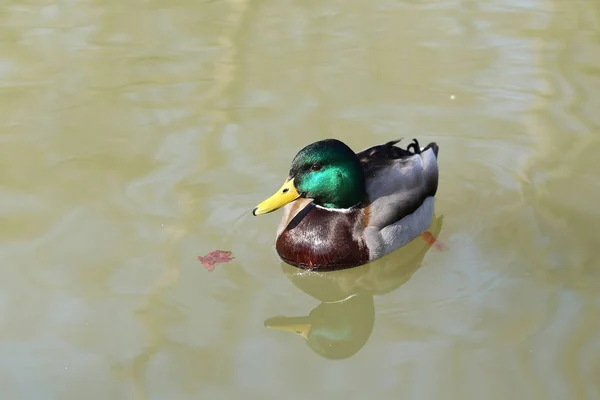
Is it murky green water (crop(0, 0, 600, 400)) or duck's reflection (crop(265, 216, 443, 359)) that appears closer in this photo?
murky green water (crop(0, 0, 600, 400))

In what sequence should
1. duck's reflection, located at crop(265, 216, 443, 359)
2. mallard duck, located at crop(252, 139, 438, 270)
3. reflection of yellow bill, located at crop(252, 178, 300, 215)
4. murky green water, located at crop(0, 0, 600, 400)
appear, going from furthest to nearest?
1. mallard duck, located at crop(252, 139, 438, 270)
2. reflection of yellow bill, located at crop(252, 178, 300, 215)
3. duck's reflection, located at crop(265, 216, 443, 359)
4. murky green water, located at crop(0, 0, 600, 400)

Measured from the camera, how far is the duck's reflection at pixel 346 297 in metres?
5.17

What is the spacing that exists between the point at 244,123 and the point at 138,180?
1.14 meters

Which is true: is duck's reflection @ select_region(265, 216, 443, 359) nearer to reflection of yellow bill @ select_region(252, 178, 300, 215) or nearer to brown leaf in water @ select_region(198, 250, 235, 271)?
brown leaf in water @ select_region(198, 250, 235, 271)

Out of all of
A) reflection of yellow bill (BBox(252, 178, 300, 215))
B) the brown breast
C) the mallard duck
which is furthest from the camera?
the brown breast

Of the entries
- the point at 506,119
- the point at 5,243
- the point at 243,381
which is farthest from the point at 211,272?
the point at 506,119

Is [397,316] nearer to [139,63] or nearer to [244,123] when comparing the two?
[244,123]

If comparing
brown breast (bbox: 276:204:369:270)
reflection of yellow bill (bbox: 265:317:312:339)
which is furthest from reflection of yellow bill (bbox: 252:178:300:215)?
reflection of yellow bill (bbox: 265:317:312:339)

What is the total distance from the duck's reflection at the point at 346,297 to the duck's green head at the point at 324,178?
1.57 feet

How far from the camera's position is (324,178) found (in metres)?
5.51

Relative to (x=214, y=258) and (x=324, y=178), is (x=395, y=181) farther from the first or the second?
(x=214, y=258)

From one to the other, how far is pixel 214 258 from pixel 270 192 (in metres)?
0.86

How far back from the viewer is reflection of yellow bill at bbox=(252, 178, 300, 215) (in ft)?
17.5

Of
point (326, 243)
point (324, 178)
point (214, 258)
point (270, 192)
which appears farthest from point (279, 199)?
point (270, 192)
